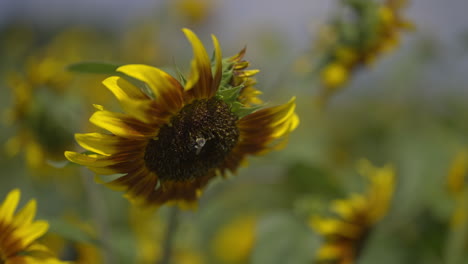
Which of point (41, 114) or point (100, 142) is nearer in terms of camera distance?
point (100, 142)

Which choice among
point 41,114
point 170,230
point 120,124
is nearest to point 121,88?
point 120,124

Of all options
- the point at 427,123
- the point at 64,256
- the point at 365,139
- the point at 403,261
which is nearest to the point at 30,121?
the point at 64,256

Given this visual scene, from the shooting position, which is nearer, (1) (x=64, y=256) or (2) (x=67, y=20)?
(1) (x=64, y=256)

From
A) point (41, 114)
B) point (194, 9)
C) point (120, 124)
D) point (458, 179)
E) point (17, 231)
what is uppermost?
point (194, 9)

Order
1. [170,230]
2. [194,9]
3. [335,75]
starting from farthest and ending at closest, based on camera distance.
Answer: [194,9] → [335,75] → [170,230]

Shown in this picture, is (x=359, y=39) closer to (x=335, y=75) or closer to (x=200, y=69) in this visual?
(x=335, y=75)

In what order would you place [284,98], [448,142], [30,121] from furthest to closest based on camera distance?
1. [284,98]
2. [448,142]
3. [30,121]

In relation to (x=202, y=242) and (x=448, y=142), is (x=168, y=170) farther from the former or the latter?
(x=448, y=142)

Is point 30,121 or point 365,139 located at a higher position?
point 365,139
